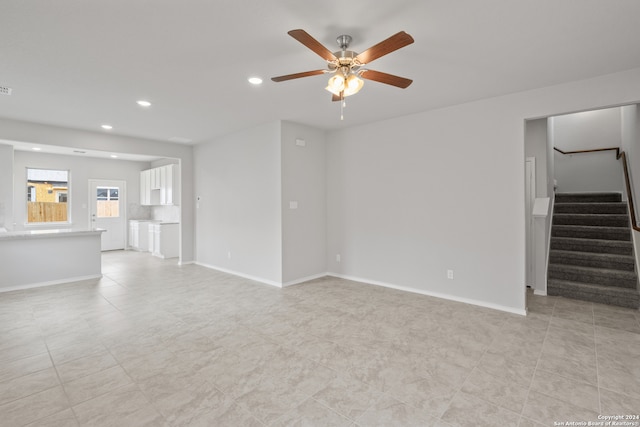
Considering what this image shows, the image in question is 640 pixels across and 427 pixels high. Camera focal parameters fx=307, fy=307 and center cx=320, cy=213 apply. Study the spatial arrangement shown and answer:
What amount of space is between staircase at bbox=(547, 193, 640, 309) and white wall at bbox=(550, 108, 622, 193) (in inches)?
31.0

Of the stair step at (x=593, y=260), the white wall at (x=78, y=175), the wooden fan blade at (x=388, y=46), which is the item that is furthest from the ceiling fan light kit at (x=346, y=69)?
the white wall at (x=78, y=175)

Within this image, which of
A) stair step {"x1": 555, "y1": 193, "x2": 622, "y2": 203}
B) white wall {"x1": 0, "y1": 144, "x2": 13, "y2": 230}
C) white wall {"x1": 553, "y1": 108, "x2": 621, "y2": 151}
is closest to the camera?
stair step {"x1": 555, "y1": 193, "x2": 622, "y2": 203}

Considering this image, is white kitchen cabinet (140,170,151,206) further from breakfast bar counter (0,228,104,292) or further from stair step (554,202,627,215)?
stair step (554,202,627,215)

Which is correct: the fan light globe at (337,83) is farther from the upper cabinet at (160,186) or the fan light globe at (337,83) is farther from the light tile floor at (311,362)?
the upper cabinet at (160,186)

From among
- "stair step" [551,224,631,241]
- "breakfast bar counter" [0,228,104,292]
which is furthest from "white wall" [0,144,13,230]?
"stair step" [551,224,631,241]

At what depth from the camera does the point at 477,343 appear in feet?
9.42

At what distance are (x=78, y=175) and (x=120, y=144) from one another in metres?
3.11

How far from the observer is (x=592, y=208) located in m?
5.29

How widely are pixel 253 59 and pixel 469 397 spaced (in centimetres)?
315

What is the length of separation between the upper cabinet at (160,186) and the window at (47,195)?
1.70m

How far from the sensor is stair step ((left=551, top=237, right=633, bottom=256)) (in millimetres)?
4430

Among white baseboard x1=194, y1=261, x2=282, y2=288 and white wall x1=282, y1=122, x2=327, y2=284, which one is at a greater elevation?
white wall x1=282, y1=122, x2=327, y2=284

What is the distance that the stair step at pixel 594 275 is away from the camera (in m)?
4.02

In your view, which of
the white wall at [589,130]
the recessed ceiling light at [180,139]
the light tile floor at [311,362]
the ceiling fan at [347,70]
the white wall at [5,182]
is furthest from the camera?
the white wall at [589,130]
